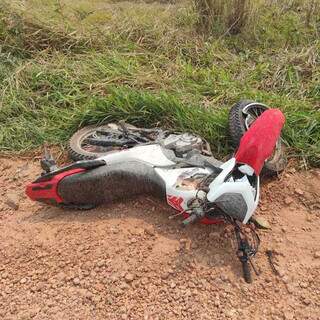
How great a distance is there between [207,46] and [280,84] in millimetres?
888

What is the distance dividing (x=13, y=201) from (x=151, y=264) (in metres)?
1.20

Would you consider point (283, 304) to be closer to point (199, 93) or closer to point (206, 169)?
point (206, 169)

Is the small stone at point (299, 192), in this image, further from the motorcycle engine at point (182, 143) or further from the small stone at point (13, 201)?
the small stone at point (13, 201)

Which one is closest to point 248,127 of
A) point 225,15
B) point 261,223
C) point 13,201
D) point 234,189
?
point 261,223

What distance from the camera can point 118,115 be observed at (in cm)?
405

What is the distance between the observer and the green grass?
401cm

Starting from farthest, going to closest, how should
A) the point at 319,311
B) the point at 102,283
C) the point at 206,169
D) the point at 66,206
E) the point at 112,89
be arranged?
the point at 112,89 → the point at 66,206 → the point at 206,169 → the point at 102,283 → the point at 319,311

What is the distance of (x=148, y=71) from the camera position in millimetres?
4633

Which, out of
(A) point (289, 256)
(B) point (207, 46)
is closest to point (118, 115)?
(B) point (207, 46)

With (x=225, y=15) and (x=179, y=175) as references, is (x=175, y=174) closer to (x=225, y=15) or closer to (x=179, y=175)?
(x=179, y=175)

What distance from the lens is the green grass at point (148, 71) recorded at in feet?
13.2

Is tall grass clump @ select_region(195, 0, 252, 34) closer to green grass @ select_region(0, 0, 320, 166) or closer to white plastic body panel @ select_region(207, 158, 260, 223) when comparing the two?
green grass @ select_region(0, 0, 320, 166)

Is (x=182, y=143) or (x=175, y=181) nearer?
(x=175, y=181)

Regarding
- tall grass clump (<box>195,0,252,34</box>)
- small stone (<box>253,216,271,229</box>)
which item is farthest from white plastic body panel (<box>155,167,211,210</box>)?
tall grass clump (<box>195,0,252,34</box>)
